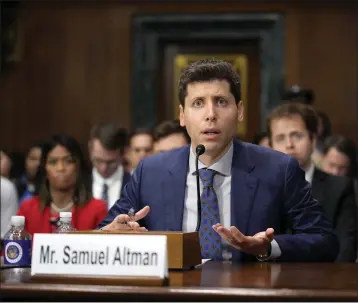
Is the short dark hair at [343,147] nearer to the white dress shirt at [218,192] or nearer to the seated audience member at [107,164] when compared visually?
the seated audience member at [107,164]

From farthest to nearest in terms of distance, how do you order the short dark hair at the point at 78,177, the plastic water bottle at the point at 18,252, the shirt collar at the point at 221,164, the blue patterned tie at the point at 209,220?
the short dark hair at the point at 78,177, the shirt collar at the point at 221,164, the blue patterned tie at the point at 209,220, the plastic water bottle at the point at 18,252

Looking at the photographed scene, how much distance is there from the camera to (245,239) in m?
2.51

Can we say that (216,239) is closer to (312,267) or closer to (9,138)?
(312,267)

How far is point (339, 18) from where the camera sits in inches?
328

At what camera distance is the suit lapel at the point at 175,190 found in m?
3.00

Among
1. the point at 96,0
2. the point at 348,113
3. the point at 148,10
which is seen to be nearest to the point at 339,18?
the point at 348,113

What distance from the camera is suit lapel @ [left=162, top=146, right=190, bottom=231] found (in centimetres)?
300

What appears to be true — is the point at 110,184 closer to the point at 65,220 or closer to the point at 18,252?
the point at 65,220

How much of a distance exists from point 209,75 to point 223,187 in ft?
1.44

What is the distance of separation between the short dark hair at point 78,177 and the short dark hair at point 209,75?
55.2 inches

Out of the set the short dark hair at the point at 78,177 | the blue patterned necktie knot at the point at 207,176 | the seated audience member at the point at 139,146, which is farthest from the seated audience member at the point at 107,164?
the blue patterned necktie knot at the point at 207,176

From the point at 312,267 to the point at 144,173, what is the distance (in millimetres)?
856

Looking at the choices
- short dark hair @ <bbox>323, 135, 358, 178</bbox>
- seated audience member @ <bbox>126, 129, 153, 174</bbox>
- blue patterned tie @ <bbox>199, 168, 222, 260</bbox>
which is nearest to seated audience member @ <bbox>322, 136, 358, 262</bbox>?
short dark hair @ <bbox>323, 135, 358, 178</bbox>

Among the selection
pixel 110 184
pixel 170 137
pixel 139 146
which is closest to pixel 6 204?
pixel 110 184
